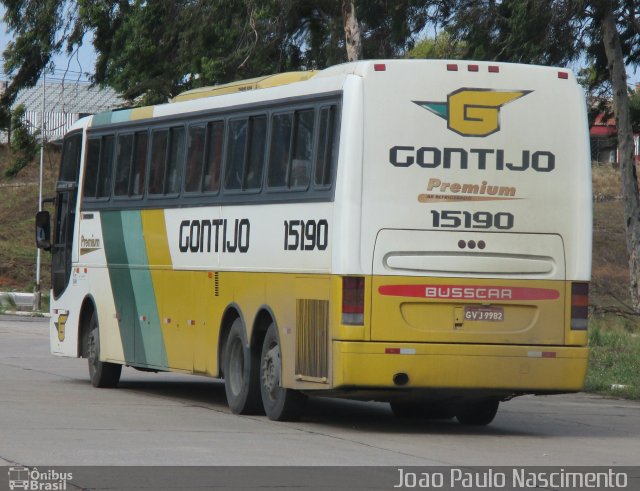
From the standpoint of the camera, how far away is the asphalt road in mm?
11961

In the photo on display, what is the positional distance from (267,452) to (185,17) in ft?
67.5

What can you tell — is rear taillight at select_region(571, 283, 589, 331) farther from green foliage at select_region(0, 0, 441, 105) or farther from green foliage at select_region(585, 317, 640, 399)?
green foliage at select_region(0, 0, 441, 105)

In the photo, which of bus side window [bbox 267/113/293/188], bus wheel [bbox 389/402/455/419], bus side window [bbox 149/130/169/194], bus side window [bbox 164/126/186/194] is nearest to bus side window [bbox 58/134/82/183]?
bus side window [bbox 149/130/169/194]

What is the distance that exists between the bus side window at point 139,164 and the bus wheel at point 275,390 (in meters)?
4.00

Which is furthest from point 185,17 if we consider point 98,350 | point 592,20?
point 98,350

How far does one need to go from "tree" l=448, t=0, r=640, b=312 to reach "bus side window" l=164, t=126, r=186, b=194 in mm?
12015

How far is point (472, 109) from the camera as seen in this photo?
47.5 feet

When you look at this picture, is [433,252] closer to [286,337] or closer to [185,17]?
[286,337]

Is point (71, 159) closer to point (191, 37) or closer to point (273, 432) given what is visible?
point (273, 432)

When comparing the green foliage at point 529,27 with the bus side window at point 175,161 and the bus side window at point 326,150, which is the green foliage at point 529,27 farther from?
the bus side window at point 326,150

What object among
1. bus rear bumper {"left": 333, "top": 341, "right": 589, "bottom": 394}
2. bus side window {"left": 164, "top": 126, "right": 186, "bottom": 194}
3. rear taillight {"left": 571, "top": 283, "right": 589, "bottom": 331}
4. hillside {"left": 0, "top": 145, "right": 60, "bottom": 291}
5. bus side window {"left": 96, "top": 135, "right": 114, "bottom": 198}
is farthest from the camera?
hillside {"left": 0, "top": 145, "right": 60, "bottom": 291}

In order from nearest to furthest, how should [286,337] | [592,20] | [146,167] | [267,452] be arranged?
[267,452]
[286,337]
[146,167]
[592,20]

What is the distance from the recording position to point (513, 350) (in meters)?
14.3

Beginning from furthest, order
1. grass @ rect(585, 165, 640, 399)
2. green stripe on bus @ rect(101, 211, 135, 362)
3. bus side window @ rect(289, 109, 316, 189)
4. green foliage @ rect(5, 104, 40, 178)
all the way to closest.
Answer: green foliage @ rect(5, 104, 40, 178) < grass @ rect(585, 165, 640, 399) < green stripe on bus @ rect(101, 211, 135, 362) < bus side window @ rect(289, 109, 316, 189)
